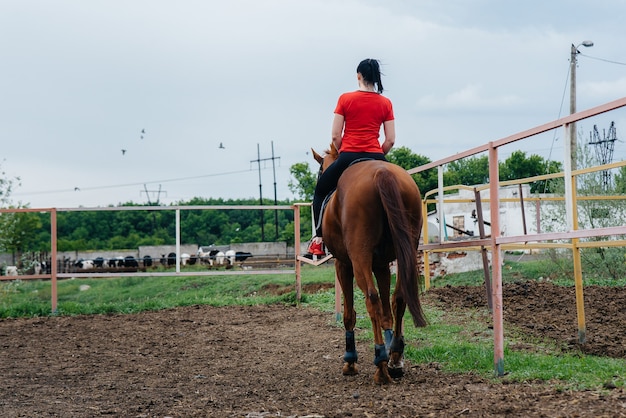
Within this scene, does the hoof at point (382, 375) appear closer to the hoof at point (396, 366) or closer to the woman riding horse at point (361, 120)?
the hoof at point (396, 366)

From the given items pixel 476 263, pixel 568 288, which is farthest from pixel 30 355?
pixel 476 263

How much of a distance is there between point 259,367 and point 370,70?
2.85 meters

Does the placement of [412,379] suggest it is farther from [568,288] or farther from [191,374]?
[568,288]

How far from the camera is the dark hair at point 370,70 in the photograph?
546cm

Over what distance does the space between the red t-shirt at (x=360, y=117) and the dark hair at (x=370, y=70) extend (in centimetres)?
13

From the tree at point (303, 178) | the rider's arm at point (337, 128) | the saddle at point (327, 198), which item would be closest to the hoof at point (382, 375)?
the saddle at point (327, 198)

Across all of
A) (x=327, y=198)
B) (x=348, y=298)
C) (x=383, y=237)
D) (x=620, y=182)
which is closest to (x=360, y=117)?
(x=327, y=198)

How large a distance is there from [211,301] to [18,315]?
9.96 feet

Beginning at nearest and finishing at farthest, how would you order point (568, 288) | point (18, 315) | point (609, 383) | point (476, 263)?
point (609, 383) < point (568, 288) < point (18, 315) < point (476, 263)

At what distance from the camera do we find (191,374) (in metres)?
5.95

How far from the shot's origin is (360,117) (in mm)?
5414

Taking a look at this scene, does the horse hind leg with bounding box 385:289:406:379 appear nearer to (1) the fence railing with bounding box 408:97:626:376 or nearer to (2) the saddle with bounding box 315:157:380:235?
(1) the fence railing with bounding box 408:97:626:376

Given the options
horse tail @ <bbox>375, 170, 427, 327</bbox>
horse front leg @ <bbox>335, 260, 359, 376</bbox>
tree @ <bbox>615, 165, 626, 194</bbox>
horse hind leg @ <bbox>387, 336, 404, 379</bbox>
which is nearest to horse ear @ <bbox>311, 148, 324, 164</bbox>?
horse front leg @ <bbox>335, 260, 359, 376</bbox>

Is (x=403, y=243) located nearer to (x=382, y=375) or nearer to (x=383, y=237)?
(x=383, y=237)
